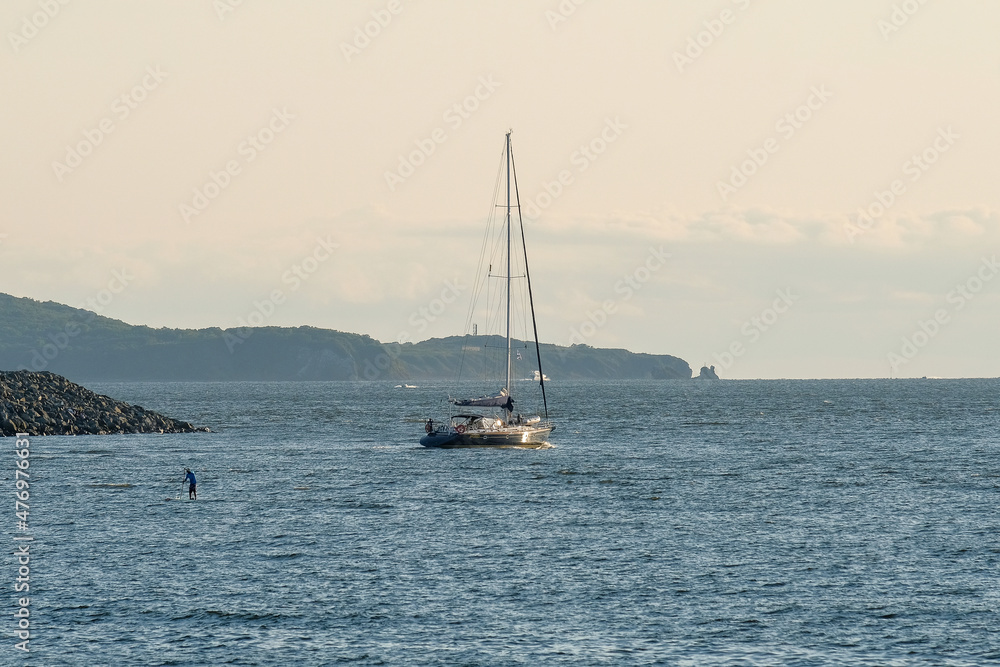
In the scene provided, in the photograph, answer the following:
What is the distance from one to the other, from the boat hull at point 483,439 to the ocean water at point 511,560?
162 inches

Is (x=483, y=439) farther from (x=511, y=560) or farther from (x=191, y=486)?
(x=511, y=560)

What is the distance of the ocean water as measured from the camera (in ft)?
105

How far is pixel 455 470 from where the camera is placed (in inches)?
2911

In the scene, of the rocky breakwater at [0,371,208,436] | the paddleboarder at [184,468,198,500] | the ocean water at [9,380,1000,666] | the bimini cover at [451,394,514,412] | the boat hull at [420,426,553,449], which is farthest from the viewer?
the rocky breakwater at [0,371,208,436]

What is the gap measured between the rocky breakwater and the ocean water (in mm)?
21093

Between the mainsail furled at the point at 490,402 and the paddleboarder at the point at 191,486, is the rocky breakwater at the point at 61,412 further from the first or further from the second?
the paddleboarder at the point at 191,486

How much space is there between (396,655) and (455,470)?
141 ft

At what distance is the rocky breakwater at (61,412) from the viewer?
100m

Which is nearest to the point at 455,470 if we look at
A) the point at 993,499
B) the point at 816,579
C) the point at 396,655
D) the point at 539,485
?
the point at 539,485

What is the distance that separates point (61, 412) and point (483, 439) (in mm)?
40829

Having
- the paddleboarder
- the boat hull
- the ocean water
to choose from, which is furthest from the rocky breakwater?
the paddleboarder

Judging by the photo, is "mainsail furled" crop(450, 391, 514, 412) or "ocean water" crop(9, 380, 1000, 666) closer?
"ocean water" crop(9, 380, 1000, 666)

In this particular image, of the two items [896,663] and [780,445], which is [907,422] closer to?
[780,445]

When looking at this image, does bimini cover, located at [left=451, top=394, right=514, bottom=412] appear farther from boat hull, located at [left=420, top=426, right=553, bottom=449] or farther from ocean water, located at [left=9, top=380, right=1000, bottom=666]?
ocean water, located at [left=9, top=380, right=1000, bottom=666]
